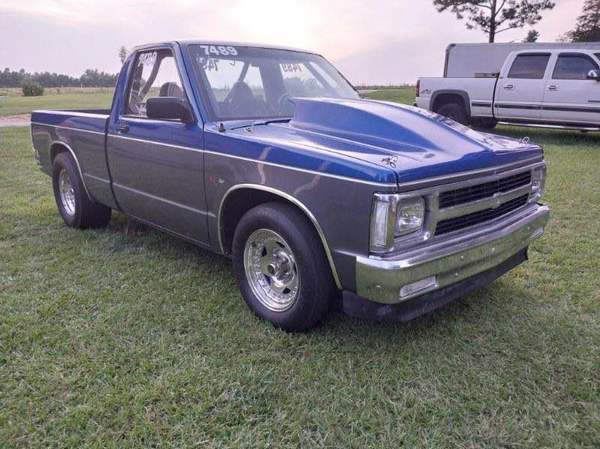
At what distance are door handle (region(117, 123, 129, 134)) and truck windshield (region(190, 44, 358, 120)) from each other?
91 centimetres

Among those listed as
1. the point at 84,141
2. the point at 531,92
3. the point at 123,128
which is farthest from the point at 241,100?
the point at 531,92

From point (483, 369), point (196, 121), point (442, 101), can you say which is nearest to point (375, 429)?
point (483, 369)

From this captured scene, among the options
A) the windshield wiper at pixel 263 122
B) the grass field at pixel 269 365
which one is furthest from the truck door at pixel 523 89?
the windshield wiper at pixel 263 122

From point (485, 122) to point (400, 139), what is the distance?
1091 cm

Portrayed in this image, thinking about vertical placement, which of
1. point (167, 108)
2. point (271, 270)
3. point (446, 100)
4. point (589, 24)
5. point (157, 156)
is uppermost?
point (589, 24)

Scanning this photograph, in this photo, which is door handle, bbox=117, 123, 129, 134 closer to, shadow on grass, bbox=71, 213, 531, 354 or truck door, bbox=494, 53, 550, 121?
shadow on grass, bbox=71, 213, 531, 354

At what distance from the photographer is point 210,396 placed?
101 inches

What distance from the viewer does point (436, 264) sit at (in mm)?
2617

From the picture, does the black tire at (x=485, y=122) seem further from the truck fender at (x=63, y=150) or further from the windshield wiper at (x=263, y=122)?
the truck fender at (x=63, y=150)

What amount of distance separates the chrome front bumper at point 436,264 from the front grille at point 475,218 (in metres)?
0.06

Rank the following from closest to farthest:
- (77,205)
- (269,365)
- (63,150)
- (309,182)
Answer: (309,182), (269,365), (77,205), (63,150)

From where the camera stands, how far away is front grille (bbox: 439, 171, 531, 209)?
270cm

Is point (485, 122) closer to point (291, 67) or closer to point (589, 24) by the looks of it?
point (291, 67)

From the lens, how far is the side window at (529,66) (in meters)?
11.2
